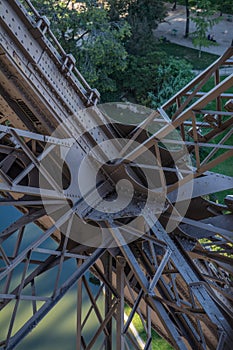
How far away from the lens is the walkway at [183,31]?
26.2 metres

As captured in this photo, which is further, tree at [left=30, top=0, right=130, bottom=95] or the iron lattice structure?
tree at [left=30, top=0, right=130, bottom=95]

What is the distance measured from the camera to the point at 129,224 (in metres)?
5.59

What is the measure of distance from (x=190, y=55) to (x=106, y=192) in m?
21.2

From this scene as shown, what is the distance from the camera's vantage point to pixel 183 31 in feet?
94.1

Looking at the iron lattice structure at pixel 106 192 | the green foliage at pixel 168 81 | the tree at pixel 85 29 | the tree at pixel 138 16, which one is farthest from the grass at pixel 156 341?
the tree at pixel 138 16

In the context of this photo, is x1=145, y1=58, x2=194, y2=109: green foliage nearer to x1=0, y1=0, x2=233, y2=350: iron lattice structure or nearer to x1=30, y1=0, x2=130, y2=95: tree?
x1=30, y1=0, x2=130, y2=95: tree

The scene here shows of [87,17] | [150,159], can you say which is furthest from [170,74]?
[150,159]

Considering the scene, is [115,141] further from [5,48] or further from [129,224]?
[5,48]

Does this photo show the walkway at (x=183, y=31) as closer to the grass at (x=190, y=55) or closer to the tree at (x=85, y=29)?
the grass at (x=190, y=55)

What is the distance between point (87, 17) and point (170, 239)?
11811 millimetres

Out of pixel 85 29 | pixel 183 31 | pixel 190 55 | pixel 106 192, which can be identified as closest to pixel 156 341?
pixel 106 192

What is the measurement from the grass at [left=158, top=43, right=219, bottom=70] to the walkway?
0.66m

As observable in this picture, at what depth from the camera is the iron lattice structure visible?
4695 millimetres

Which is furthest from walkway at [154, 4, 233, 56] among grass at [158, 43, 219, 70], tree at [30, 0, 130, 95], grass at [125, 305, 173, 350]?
grass at [125, 305, 173, 350]
